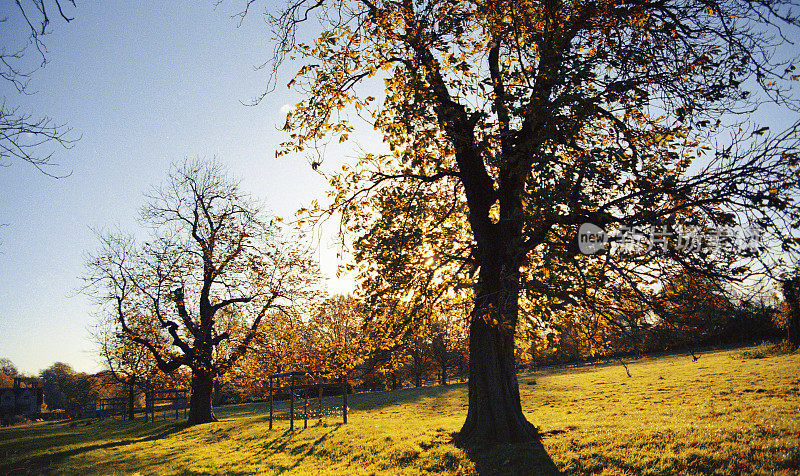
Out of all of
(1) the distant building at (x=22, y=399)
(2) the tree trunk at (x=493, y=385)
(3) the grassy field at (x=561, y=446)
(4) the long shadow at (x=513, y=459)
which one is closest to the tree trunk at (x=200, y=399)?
(3) the grassy field at (x=561, y=446)

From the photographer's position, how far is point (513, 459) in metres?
9.04

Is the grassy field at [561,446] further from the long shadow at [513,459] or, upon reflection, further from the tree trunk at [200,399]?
the tree trunk at [200,399]

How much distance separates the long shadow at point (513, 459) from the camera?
27.6ft

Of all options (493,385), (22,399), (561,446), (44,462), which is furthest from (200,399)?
(22,399)

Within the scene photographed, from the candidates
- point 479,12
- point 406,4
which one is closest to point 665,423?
point 479,12

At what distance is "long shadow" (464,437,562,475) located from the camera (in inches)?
331

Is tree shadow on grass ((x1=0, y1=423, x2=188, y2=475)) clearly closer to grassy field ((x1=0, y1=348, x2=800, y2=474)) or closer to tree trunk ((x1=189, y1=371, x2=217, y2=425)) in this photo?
grassy field ((x1=0, y1=348, x2=800, y2=474))

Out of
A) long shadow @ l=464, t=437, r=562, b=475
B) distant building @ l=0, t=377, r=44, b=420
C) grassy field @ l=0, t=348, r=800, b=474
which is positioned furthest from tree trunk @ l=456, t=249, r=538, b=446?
distant building @ l=0, t=377, r=44, b=420

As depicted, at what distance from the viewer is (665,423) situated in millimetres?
11141

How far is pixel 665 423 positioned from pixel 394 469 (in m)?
7.76

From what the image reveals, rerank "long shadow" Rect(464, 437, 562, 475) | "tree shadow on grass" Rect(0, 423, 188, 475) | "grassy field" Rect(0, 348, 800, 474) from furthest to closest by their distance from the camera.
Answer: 1. "tree shadow on grass" Rect(0, 423, 188, 475)
2. "long shadow" Rect(464, 437, 562, 475)
3. "grassy field" Rect(0, 348, 800, 474)

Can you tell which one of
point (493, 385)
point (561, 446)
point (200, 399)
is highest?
point (493, 385)

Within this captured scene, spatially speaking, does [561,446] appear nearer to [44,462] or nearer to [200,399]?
[44,462]

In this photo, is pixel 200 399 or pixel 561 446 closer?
pixel 561 446
